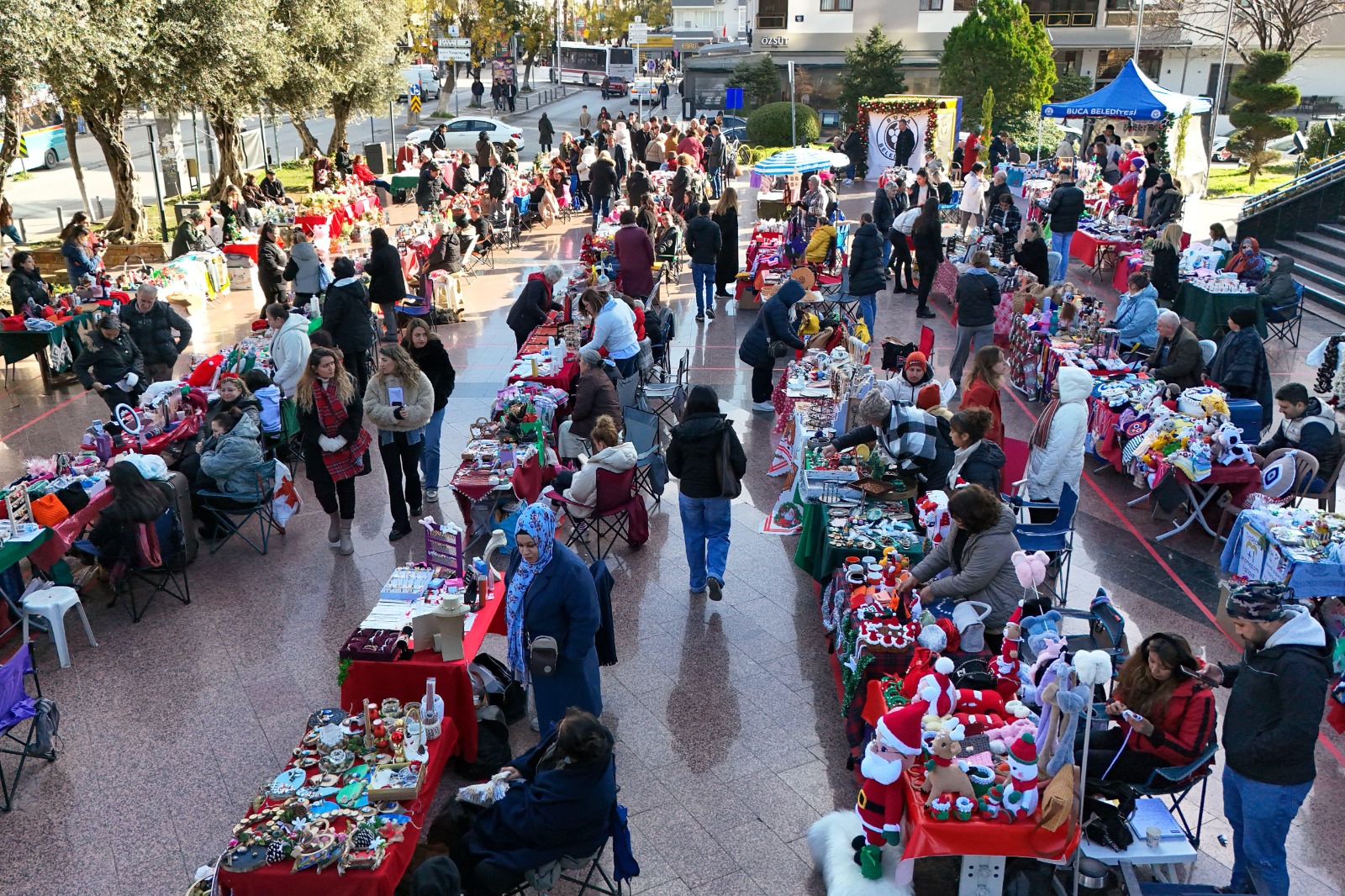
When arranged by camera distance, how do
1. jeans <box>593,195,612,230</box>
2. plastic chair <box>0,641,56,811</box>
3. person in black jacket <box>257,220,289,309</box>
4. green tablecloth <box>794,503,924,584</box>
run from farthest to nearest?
1. jeans <box>593,195,612,230</box>
2. person in black jacket <box>257,220,289,309</box>
3. green tablecloth <box>794,503,924,584</box>
4. plastic chair <box>0,641,56,811</box>

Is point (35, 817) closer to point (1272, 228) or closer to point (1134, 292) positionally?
point (1134, 292)

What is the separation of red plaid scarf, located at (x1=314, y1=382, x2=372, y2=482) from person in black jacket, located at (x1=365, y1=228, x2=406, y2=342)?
177 inches

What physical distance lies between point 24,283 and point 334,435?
264 inches

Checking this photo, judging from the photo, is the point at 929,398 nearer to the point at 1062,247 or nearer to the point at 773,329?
the point at 773,329

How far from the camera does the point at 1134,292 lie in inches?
437

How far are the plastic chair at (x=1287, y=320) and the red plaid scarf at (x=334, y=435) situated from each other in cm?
1115

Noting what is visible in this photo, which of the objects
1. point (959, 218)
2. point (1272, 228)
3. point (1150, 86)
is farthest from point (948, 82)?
point (1272, 228)

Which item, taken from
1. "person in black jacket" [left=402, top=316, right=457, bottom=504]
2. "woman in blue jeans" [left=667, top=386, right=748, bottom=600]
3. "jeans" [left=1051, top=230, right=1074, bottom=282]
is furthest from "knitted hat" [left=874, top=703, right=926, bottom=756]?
"jeans" [left=1051, top=230, right=1074, bottom=282]

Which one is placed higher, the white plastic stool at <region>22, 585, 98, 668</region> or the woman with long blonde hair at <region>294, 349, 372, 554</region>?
the woman with long blonde hair at <region>294, 349, 372, 554</region>

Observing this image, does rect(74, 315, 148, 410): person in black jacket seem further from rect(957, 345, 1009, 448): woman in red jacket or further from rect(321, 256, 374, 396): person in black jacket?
rect(957, 345, 1009, 448): woman in red jacket

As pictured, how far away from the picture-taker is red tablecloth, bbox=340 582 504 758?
18.8 feet

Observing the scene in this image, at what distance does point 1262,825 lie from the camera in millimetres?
4703

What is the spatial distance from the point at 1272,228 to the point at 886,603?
16078 mm

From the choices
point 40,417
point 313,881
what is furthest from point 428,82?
point 313,881
